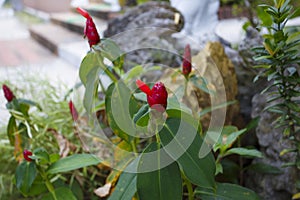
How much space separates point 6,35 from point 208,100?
3235 millimetres

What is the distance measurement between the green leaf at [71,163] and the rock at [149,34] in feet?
1.44

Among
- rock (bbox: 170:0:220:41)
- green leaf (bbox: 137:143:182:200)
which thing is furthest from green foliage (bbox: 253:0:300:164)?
rock (bbox: 170:0:220:41)

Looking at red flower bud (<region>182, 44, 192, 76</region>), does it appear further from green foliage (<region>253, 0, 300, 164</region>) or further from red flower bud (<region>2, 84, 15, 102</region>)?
red flower bud (<region>2, 84, 15, 102</region>)

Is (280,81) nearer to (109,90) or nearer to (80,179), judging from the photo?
(109,90)

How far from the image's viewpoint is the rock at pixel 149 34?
3.88ft

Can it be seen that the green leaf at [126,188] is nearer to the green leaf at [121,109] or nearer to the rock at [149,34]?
the green leaf at [121,109]

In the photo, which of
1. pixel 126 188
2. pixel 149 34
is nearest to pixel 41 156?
pixel 126 188

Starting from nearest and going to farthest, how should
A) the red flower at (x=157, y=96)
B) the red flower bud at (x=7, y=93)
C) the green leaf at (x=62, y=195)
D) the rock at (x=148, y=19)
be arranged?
the red flower at (x=157, y=96), the green leaf at (x=62, y=195), the red flower bud at (x=7, y=93), the rock at (x=148, y=19)

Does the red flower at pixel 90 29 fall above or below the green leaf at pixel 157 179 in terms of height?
above

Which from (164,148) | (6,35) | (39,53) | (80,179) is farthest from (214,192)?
(6,35)

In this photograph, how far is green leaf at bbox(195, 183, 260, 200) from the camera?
2.18 feet

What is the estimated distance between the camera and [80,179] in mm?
977

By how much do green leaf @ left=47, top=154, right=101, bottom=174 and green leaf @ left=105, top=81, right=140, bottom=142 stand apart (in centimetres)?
10

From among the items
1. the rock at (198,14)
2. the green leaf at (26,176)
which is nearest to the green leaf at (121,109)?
the green leaf at (26,176)
